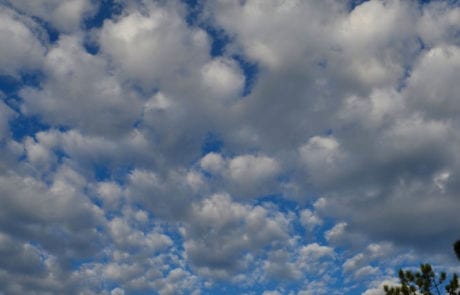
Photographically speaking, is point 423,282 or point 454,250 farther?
point 423,282

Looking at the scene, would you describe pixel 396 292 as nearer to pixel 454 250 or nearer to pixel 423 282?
pixel 423 282

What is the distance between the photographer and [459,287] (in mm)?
43062

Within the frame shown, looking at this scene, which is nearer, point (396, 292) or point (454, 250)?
point (454, 250)

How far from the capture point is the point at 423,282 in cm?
4488

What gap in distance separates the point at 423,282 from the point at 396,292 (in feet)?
9.67

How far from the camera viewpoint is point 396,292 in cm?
4422

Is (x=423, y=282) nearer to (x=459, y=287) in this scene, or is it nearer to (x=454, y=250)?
(x=459, y=287)

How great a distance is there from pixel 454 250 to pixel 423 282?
6.30 m

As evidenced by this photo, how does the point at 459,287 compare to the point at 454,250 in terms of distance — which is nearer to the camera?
the point at 454,250

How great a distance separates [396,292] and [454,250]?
720cm

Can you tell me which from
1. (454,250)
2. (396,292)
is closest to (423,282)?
(396,292)

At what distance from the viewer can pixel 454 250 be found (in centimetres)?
4009
